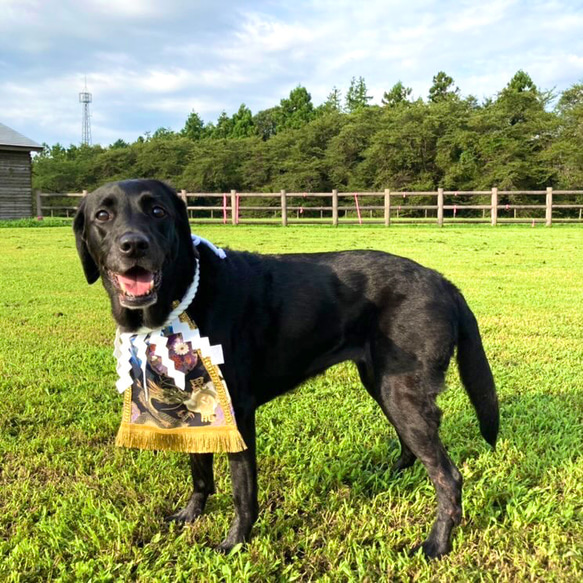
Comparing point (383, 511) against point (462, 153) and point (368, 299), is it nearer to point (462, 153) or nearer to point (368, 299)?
point (368, 299)

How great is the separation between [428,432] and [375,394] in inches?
15.8

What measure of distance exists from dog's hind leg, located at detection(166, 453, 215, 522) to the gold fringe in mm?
187

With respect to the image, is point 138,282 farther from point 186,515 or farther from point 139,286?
point 186,515

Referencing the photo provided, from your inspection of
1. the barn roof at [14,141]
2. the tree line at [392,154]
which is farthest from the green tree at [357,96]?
the barn roof at [14,141]

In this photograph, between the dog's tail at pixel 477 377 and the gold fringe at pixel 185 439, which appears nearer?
the gold fringe at pixel 185 439

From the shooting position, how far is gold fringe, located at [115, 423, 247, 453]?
232cm

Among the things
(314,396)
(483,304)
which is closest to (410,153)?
(483,304)

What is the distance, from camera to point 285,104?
7106 cm

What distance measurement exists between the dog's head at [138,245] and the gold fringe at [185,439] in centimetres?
53

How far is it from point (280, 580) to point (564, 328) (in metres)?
4.64

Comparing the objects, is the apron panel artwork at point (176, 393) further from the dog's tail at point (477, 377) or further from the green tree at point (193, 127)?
the green tree at point (193, 127)

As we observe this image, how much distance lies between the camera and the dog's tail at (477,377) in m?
2.64

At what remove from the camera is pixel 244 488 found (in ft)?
7.82

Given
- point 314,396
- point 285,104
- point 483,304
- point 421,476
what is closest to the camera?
point 421,476
